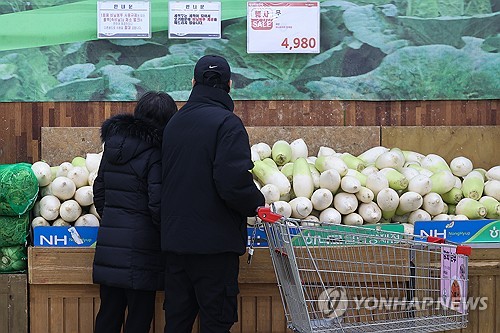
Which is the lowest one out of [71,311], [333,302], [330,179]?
[71,311]

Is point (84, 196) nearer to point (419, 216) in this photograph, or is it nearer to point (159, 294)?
point (159, 294)

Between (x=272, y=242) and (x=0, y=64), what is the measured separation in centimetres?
285

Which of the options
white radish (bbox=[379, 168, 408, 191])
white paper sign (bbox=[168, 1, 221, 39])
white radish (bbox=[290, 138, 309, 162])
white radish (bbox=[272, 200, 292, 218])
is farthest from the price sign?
white radish (bbox=[272, 200, 292, 218])

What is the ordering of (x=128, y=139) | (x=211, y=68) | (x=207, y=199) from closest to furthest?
(x=207, y=199), (x=211, y=68), (x=128, y=139)

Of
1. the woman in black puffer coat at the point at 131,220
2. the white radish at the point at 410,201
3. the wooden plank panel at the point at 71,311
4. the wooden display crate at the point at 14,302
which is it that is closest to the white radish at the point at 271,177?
the white radish at the point at 410,201

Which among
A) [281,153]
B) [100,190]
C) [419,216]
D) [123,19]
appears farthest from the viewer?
[123,19]

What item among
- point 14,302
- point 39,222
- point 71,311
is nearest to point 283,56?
point 39,222

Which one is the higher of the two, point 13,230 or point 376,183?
point 376,183

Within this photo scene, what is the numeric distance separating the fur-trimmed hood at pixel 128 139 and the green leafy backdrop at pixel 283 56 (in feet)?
4.89

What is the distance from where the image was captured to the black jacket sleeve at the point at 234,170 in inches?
175

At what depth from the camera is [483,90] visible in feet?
21.5

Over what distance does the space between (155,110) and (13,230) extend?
1.19 m

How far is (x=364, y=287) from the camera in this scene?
4703mm

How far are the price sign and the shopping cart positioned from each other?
6.20 feet
